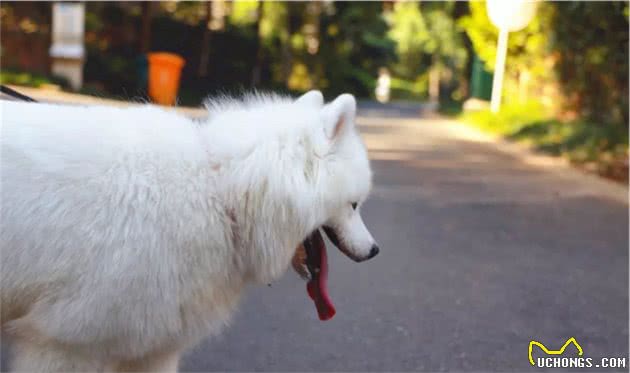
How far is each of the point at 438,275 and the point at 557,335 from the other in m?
1.42

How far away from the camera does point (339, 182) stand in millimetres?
2506

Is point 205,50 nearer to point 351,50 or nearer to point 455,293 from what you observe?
point 351,50

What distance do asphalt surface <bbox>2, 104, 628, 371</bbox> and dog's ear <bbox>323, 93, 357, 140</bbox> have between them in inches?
72.5

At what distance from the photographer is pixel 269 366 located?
3.96 metres

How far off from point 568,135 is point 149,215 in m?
13.7

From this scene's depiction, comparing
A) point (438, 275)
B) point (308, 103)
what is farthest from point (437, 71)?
point (308, 103)

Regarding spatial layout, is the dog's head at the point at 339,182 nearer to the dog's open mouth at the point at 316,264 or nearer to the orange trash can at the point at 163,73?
the dog's open mouth at the point at 316,264

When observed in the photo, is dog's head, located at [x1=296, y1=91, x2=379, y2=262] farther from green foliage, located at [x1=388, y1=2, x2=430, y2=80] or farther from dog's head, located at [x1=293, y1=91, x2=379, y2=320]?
green foliage, located at [x1=388, y1=2, x2=430, y2=80]

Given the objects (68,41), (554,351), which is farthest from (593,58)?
(68,41)

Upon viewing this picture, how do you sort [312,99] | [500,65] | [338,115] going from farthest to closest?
1. [500,65]
2. [312,99]
3. [338,115]

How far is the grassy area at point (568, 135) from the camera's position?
12.5 metres

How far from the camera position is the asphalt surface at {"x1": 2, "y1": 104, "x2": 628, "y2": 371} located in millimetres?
4184

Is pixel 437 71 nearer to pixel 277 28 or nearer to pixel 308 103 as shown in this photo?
pixel 277 28

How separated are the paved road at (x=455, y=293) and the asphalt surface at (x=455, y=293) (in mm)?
12
